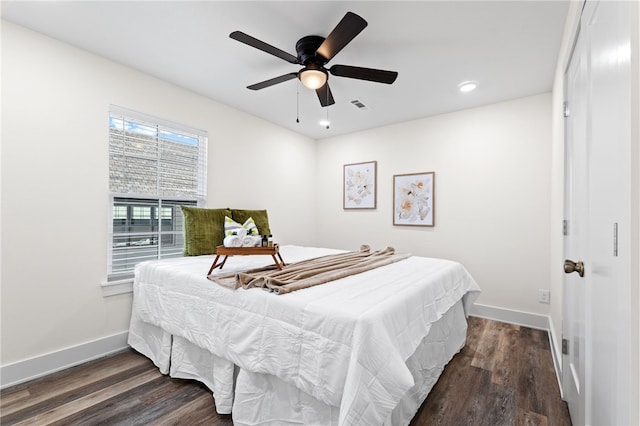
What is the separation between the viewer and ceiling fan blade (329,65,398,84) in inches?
84.2

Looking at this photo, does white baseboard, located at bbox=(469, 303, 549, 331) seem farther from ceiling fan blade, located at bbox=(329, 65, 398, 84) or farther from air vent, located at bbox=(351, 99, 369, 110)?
ceiling fan blade, located at bbox=(329, 65, 398, 84)

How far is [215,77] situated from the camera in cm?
288

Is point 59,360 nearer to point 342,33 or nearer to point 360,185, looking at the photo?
point 342,33

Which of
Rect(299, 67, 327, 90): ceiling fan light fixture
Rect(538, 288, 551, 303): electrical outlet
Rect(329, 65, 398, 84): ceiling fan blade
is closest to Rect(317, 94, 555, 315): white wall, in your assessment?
Rect(538, 288, 551, 303): electrical outlet

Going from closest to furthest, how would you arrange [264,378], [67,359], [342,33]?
[264,378], [342,33], [67,359]

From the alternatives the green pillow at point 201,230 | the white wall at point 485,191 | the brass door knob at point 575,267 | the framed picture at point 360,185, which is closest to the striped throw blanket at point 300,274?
the green pillow at point 201,230

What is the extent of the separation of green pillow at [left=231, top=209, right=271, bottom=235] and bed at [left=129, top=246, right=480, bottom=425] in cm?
96

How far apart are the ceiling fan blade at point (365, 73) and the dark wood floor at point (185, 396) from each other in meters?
2.24

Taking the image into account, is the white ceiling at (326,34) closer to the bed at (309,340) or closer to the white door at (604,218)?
the white door at (604,218)

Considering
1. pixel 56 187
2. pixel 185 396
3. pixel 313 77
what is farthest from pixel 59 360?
pixel 313 77

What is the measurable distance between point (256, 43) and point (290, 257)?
6.02 ft

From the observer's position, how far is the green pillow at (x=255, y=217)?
3292 millimetres

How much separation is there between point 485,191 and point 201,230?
3210 millimetres

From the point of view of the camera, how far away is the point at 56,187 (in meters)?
2.28
